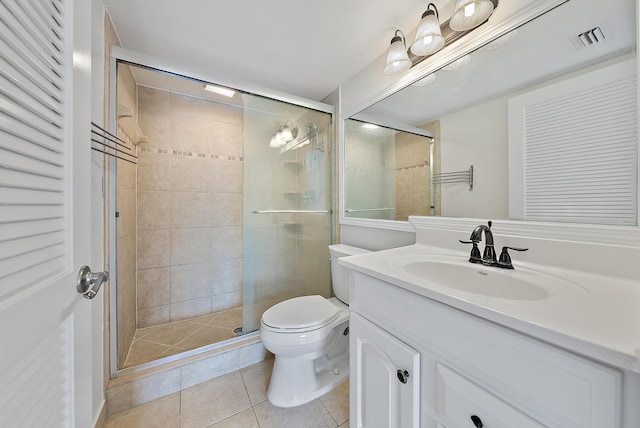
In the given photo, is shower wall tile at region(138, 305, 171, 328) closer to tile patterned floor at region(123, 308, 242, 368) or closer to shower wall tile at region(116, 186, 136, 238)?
tile patterned floor at region(123, 308, 242, 368)

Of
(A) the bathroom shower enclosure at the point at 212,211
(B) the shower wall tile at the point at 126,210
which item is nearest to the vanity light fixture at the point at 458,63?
(A) the bathroom shower enclosure at the point at 212,211

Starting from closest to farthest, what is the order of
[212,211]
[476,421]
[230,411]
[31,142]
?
[31,142], [476,421], [230,411], [212,211]

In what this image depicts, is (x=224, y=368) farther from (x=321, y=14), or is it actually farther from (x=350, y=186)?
(x=321, y=14)

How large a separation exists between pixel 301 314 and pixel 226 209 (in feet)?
4.34

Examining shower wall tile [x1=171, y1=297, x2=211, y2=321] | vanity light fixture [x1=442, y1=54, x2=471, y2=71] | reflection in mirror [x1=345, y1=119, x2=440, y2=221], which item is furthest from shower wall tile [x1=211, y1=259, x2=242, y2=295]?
vanity light fixture [x1=442, y1=54, x2=471, y2=71]

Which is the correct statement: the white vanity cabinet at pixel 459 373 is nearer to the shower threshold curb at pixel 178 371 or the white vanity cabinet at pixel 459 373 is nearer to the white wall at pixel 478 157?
the white wall at pixel 478 157

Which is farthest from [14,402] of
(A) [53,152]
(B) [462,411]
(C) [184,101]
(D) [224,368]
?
(C) [184,101]

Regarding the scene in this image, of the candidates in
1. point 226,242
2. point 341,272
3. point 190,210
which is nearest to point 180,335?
point 226,242

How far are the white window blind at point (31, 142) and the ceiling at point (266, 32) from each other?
2.95 feet

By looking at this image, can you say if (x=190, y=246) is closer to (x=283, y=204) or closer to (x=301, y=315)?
(x=283, y=204)

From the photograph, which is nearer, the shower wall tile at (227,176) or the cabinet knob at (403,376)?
the cabinet knob at (403,376)

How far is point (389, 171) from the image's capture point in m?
1.55

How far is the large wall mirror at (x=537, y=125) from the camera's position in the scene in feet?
2.40

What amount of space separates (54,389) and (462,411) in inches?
36.8
